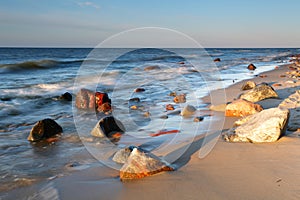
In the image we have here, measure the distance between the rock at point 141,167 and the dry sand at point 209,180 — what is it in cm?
7

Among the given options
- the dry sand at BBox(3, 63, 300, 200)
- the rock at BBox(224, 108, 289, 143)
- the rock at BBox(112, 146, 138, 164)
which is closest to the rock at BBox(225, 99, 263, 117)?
the rock at BBox(224, 108, 289, 143)

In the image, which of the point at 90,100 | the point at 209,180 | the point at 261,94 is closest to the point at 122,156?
the point at 209,180

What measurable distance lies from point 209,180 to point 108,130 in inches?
103

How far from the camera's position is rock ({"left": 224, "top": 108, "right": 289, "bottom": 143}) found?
363cm

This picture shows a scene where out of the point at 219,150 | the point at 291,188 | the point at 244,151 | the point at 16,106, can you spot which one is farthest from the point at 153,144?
the point at 16,106

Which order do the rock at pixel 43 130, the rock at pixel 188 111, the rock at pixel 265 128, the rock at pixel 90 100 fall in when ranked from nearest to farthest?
the rock at pixel 265 128, the rock at pixel 43 130, the rock at pixel 188 111, the rock at pixel 90 100

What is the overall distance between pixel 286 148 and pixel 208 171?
3.80 feet

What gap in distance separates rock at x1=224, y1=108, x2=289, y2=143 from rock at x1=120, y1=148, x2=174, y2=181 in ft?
4.42

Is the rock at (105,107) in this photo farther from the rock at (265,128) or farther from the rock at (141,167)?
the rock at (141,167)

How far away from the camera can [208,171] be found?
3.01 meters

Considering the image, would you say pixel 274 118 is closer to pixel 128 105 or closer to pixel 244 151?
pixel 244 151

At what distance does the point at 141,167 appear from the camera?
9.56ft

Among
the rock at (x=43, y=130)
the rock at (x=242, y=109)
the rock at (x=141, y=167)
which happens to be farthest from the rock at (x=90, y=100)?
the rock at (x=141, y=167)

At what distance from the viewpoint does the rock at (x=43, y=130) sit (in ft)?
15.6
